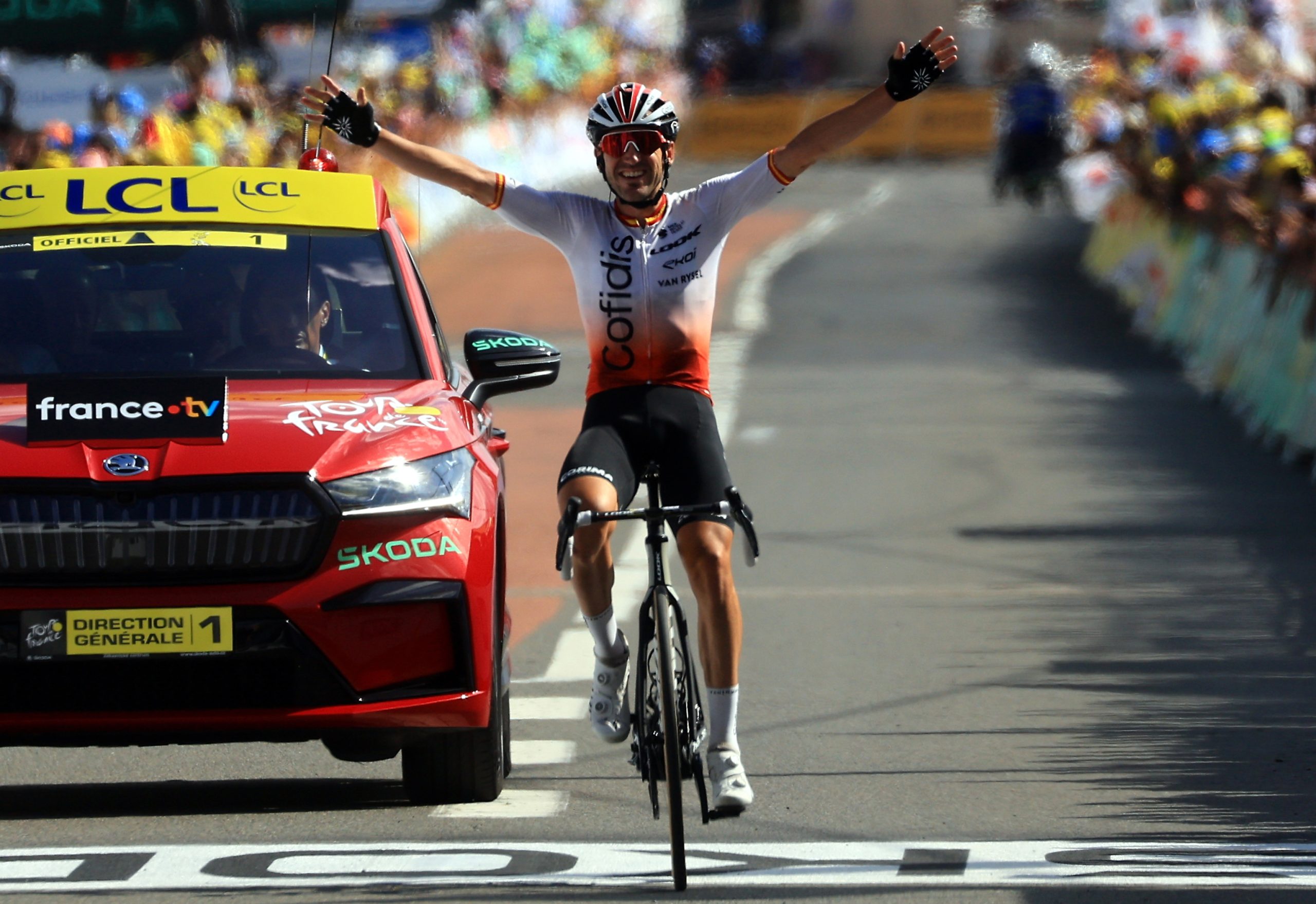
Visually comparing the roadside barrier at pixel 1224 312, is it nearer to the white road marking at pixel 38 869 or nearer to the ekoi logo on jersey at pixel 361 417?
the ekoi logo on jersey at pixel 361 417

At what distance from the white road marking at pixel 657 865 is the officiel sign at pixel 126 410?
109 centimetres

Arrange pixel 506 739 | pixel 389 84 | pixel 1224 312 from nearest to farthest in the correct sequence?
pixel 506 739 → pixel 1224 312 → pixel 389 84

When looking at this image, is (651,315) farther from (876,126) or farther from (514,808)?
(876,126)

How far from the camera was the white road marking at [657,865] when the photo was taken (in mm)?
6289

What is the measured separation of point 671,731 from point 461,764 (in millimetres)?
1149

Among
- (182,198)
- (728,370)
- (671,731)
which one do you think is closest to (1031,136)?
(728,370)

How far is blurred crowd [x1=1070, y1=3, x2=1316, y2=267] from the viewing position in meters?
16.6

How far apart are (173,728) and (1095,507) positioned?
8.99 metres

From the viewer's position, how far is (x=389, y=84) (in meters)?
34.8

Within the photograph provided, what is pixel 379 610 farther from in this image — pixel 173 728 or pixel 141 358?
pixel 141 358

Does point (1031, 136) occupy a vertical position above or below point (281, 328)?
above

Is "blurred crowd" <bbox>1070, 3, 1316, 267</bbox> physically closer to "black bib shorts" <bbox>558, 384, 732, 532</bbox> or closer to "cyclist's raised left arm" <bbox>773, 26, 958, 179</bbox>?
"cyclist's raised left arm" <bbox>773, 26, 958, 179</bbox>

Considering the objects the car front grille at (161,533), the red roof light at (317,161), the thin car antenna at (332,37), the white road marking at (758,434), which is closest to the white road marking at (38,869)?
the car front grille at (161,533)

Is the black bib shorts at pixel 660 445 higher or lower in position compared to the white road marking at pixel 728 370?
higher
